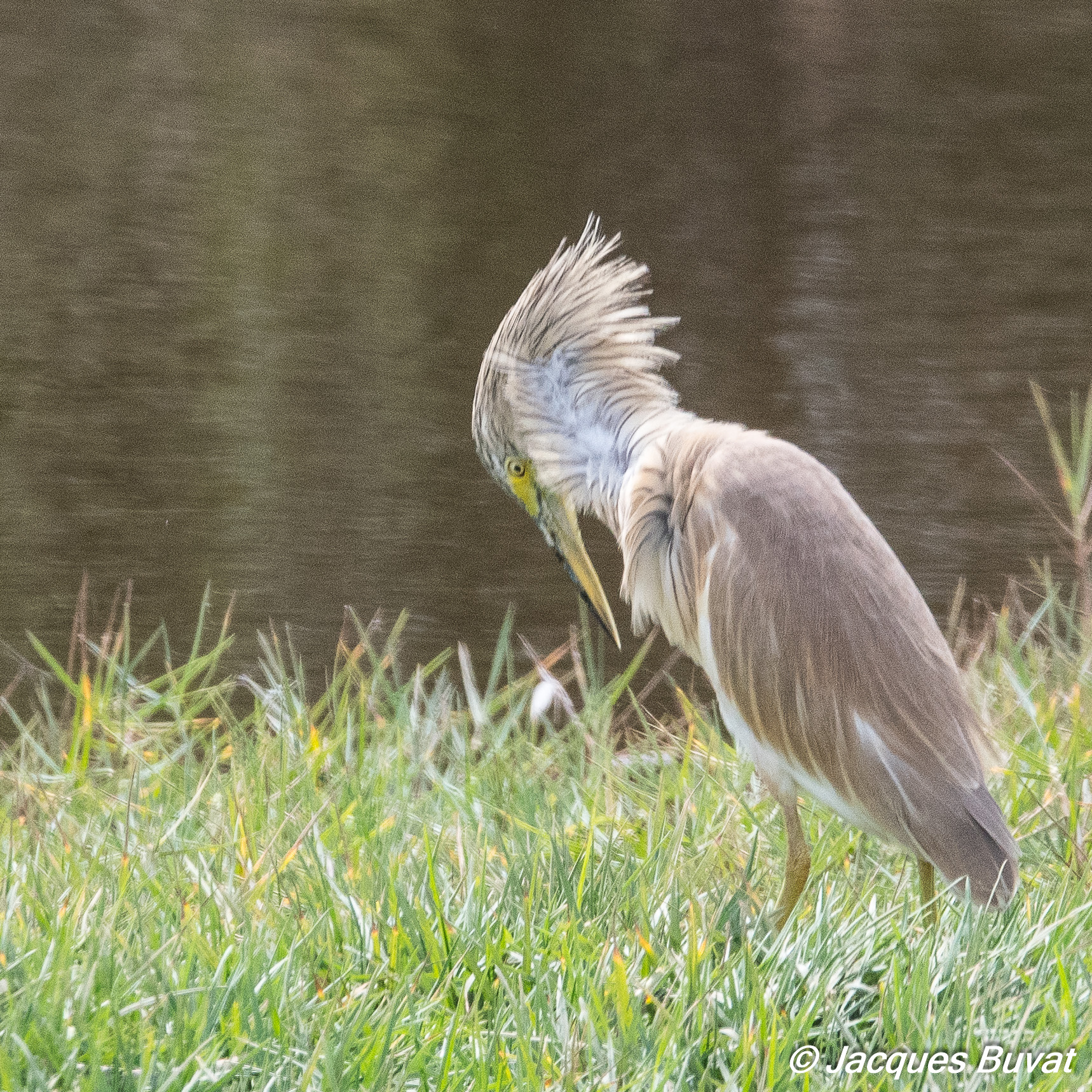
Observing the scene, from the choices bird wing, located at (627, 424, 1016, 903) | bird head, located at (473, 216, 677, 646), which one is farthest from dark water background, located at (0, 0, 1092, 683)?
bird wing, located at (627, 424, 1016, 903)

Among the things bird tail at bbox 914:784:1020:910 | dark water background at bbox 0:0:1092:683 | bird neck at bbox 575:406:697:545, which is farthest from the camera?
dark water background at bbox 0:0:1092:683

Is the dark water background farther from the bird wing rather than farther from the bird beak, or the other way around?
the bird wing

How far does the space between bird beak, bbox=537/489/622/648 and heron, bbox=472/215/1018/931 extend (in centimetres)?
13

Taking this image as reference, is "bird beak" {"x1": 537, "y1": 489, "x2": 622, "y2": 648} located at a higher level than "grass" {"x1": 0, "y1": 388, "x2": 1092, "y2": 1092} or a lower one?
higher

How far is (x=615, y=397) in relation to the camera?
226 centimetres

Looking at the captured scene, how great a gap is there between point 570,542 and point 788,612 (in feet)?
1.84

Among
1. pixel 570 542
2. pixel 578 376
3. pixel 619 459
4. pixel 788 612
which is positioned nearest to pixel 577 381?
pixel 578 376

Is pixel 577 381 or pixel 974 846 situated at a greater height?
pixel 577 381

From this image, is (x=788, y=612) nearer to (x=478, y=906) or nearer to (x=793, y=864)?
(x=793, y=864)

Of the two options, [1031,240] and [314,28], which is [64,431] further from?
[1031,240]

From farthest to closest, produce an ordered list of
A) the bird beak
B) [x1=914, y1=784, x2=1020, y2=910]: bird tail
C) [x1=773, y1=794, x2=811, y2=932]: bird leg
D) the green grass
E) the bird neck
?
the bird beak
the bird neck
[x1=773, y1=794, x2=811, y2=932]: bird leg
[x1=914, y1=784, x2=1020, y2=910]: bird tail
the green grass

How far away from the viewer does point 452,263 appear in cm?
319

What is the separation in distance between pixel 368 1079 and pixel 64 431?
83.7 inches

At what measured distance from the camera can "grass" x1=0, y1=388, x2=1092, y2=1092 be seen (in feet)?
4.75
